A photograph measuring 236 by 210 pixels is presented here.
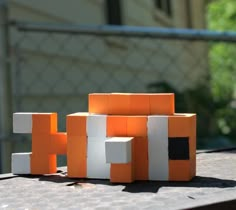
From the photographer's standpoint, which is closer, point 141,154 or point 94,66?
point 141,154

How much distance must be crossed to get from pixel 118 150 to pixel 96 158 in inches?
7.0

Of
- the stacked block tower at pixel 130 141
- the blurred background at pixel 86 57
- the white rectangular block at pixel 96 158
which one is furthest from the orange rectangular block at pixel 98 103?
the blurred background at pixel 86 57

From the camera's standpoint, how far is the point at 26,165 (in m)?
2.01

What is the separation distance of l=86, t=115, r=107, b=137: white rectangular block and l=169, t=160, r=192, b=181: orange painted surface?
0.82ft

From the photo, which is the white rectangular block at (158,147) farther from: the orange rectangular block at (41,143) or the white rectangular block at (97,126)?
the orange rectangular block at (41,143)

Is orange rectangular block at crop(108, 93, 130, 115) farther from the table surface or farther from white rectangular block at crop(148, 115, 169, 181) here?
the table surface

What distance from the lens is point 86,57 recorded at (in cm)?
547

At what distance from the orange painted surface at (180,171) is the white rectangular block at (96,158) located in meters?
0.22

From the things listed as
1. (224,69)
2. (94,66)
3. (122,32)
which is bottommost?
(94,66)

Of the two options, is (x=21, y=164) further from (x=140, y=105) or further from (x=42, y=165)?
(x=140, y=105)

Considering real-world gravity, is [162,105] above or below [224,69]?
below

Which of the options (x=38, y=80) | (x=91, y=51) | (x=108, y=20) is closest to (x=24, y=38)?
(x=38, y=80)

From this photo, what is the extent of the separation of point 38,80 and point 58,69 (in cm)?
45

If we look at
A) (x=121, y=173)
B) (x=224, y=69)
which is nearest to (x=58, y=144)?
(x=121, y=173)
